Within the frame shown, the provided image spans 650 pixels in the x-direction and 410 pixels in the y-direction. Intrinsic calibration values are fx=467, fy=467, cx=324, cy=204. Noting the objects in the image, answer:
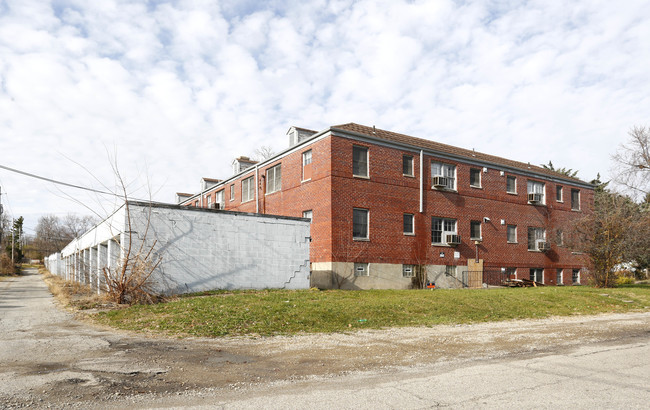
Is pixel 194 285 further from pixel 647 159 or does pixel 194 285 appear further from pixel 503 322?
pixel 647 159

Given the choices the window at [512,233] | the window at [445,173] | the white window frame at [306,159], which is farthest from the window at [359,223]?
the window at [512,233]

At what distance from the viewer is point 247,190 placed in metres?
34.9

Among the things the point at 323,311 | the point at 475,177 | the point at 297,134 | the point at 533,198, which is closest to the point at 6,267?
the point at 297,134

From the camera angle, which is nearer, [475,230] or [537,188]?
[475,230]

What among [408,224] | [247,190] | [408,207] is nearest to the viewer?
[408,207]

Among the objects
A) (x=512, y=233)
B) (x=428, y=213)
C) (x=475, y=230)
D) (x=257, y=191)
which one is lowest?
(x=512, y=233)

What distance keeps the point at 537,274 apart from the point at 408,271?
1308 centimetres

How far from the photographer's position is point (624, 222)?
985 inches

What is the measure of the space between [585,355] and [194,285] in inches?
548

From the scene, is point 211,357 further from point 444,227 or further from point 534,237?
point 534,237

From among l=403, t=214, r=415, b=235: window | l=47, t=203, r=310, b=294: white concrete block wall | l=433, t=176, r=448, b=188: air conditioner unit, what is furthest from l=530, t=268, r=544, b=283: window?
l=47, t=203, r=310, b=294: white concrete block wall

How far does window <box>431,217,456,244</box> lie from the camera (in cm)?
2827

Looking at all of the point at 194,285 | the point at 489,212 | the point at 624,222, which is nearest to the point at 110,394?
the point at 194,285

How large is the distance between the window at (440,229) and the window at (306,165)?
26.8 feet
